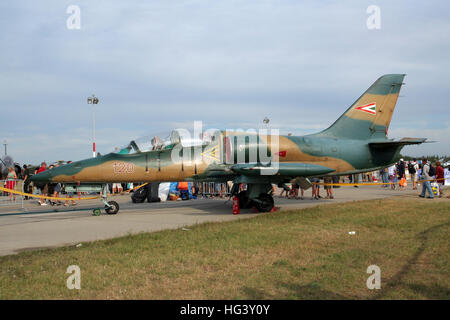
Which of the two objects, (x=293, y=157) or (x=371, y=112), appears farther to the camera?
(x=371, y=112)

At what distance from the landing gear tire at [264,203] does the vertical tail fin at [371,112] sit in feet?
13.7

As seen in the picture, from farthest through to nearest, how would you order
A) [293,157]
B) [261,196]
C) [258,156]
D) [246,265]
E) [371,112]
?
1. [371,112]
2. [293,157]
3. [258,156]
4. [261,196]
5. [246,265]

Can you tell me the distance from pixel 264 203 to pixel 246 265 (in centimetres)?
690

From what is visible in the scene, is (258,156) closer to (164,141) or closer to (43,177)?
(164,141)

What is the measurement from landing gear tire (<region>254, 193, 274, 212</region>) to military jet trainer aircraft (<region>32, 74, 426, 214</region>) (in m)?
0.03

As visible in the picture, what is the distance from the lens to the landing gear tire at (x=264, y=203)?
11.9 metres

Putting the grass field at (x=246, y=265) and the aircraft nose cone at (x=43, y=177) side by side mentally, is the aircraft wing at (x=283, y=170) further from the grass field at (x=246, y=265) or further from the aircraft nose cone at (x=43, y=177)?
the aircraft nose cone at (x=43, y=177)

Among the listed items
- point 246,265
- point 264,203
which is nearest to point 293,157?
point 264,203

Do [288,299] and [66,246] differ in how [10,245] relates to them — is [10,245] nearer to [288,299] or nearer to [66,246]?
[66,246]

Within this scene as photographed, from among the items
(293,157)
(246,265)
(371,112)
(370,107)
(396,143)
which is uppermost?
(370,107)

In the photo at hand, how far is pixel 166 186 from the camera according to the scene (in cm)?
1831

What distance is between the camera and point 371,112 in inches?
555
